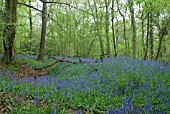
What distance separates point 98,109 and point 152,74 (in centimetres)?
367

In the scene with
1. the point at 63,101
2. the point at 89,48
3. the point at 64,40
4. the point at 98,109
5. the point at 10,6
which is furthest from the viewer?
the point at 64,40

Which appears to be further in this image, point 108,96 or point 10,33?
point 10,33

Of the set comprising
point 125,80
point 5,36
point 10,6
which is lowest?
point 125,80

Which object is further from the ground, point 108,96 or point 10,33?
point 10,33

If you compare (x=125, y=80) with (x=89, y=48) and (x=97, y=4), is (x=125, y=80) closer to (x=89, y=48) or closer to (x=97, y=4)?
(x=97, y=4)

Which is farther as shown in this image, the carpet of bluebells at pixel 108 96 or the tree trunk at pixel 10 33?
the tree trunk at pixel 10 33

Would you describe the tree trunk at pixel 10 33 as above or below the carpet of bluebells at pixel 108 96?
above

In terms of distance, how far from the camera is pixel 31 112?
4.36 metres

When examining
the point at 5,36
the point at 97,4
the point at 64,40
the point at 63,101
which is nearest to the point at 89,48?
the point at 64,40

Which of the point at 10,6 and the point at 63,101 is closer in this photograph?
the point at 63,101

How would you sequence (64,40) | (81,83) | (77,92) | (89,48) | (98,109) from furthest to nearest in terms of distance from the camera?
(64,40) → (89,48) → (81,83) → (77,92) → (98,109)

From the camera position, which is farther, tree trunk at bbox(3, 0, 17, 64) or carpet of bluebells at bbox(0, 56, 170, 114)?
tree trunk at bbox(3, 0, 17, 64)

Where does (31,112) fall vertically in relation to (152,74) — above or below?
below

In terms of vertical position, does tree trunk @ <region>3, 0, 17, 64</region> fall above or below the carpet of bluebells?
above
